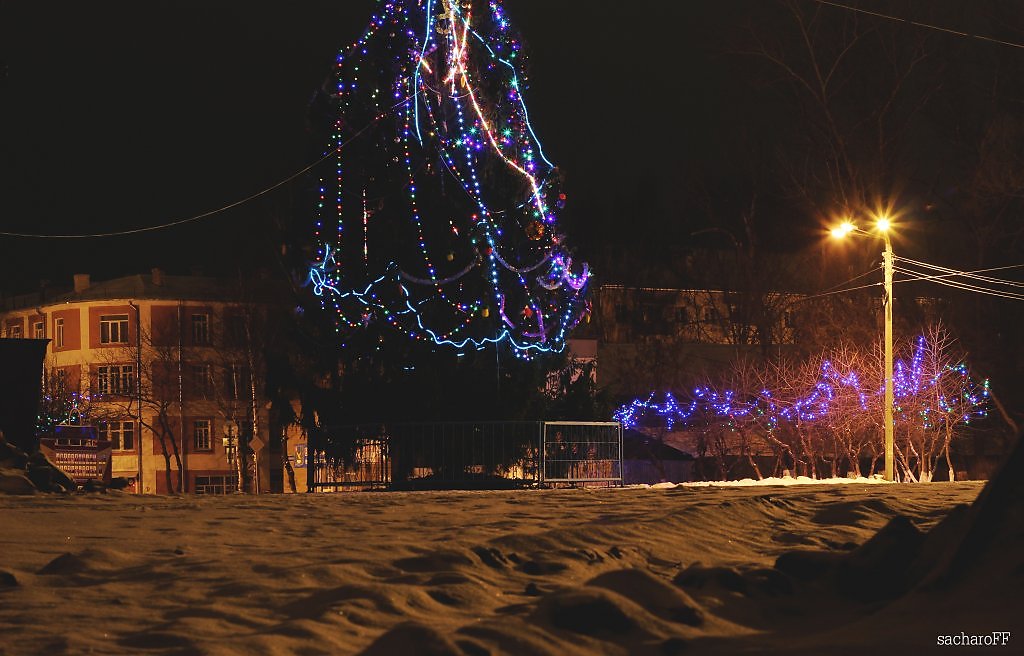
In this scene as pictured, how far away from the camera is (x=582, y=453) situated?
24.6m

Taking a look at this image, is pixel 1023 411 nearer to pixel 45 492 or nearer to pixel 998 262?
pixel 998 262

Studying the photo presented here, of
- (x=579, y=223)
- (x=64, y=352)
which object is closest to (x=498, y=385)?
(x=579, y=223)

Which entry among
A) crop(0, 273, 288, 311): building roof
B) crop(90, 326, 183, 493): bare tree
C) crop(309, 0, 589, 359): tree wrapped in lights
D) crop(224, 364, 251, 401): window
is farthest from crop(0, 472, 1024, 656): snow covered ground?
crop(0, 273, 288, 311): building roof

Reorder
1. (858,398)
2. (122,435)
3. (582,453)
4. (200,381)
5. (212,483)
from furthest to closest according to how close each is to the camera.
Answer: (212,483) → (122,435) → (200,381) → (858,398) → (582,453)

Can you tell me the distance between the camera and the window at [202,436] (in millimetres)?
69938

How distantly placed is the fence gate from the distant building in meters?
40.2

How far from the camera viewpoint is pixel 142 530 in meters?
11.6

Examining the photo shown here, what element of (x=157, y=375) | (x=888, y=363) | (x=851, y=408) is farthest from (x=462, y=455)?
(x=157, y=375)

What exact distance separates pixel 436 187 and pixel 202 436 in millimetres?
46682

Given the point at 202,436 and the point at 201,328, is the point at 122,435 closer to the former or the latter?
the point at 202,436

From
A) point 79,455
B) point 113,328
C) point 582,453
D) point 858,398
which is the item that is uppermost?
point 113,328

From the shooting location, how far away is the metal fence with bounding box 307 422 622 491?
933 inches

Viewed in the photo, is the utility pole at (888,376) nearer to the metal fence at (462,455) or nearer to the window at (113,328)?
the metal fence at (462,455)

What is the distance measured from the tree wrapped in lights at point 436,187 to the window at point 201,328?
44878mm
